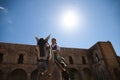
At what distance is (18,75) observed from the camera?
15594mm

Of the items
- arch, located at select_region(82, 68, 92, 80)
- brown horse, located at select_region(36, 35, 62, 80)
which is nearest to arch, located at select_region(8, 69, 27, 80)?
arch, located at select_region(82, 68, 92, 80)

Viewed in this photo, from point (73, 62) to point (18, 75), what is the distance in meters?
10.2

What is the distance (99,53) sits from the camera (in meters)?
18.4

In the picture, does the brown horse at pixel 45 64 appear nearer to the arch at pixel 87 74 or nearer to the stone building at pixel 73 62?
the stone building at pixel 73 62

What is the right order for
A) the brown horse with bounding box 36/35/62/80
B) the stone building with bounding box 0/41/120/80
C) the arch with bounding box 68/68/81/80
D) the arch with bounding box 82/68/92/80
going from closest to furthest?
the brown horse with bounding box 36/35/62/80, the stone building with bounding box 0/41/120/80, the arch with bounding box 68/68/81/80, the arch with bounding box 82/68/92/80

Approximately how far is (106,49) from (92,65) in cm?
448

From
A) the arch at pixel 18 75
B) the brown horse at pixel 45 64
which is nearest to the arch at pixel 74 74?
the arch at pixel 18 75

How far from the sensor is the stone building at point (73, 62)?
15297 millimetres

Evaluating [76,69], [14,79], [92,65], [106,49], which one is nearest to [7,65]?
[14,79]

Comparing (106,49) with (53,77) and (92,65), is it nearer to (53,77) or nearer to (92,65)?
(92,65)

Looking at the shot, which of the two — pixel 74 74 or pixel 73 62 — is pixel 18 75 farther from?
pixel 73 62

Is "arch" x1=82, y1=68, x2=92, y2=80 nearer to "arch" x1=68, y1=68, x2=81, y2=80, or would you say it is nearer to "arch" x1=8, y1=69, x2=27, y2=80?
"arch" x1=68, y1=68, x2=81, y2=80

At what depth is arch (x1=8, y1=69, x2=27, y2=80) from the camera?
15.1 meters

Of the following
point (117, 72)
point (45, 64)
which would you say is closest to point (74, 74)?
point (117, 72)
